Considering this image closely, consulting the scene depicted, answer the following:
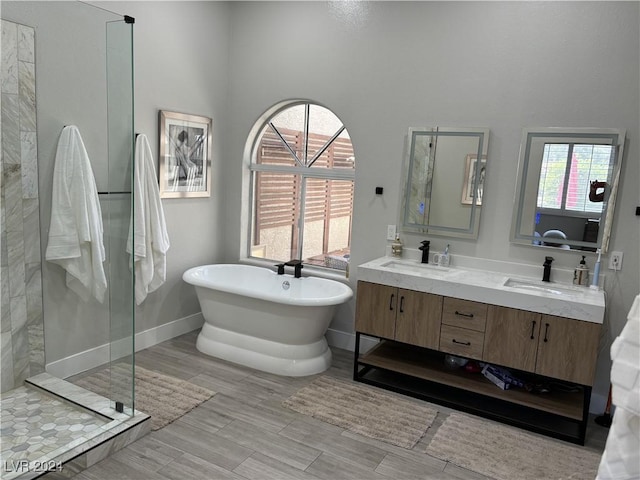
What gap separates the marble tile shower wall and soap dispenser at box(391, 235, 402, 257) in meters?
2.41

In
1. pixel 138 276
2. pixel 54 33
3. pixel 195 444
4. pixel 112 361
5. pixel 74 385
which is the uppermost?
pixel 54 33

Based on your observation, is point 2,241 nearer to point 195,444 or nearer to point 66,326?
point 66,326

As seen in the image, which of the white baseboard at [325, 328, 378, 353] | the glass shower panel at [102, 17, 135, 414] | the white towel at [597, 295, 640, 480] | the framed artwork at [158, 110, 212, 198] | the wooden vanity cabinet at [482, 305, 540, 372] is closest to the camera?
the white towel at [597, 295, 640, 480]

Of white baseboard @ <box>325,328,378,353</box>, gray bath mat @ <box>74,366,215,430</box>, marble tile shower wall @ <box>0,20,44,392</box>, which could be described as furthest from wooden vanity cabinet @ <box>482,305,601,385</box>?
marble tile shower wall @ <box>0,20,44,392</box>

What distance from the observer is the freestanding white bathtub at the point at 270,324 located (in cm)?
370

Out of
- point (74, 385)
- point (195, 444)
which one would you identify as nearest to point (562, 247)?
point (195, 444)

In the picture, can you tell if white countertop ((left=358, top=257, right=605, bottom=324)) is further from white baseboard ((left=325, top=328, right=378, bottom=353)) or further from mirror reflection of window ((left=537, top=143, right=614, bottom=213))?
white baseboard ((left=325, top=328, right=378, bottom=353))

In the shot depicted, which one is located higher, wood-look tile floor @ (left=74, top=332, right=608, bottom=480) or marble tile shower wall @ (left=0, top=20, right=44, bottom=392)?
marble tile shower wall @ (left=0, top=20, right=44, bottom=392)

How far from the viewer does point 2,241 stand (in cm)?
293

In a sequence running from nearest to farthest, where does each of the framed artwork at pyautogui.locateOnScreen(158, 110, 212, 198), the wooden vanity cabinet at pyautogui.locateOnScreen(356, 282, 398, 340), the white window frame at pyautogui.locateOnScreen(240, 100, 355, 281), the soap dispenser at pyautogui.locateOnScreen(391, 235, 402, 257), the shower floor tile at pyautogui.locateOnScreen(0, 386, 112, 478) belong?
1. the shower floor tile at pyautogui.locateOnScreen(0, 386, 112, 478)
2. the wooden vanity cabinet at pyautogui.locateOnScreen(356, 282, 398, 340)
3. the soap dispenser at pyautogui.locateOnScreen(391, 235, 402, 257)
4. the framed artwork at pyautogui.locateOnScreen(158, 110, 212, 198)
5. the white window frame at pyautogui.locateOnScreen(240, 100, 355, 281)

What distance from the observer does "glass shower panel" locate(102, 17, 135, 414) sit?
2852mm

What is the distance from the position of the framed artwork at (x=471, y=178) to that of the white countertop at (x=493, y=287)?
51 centimetres

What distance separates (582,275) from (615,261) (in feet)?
0.70

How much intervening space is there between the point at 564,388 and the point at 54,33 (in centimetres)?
377
